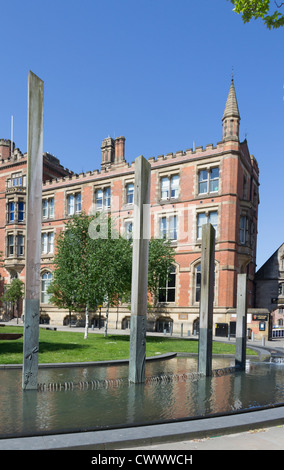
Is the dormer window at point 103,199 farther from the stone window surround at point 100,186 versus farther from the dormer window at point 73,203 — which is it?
the dormer window at point 73,203

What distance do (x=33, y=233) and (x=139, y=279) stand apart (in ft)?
Answer: 9.09

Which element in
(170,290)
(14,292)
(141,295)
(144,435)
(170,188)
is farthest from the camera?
(14,292)

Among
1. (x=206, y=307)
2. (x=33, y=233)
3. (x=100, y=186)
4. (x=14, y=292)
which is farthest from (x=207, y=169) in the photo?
(x=33, y=233)

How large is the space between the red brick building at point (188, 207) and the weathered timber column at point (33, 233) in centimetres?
2510

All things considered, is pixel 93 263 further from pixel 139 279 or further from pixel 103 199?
pixel 103 199

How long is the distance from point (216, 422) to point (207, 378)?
539cm

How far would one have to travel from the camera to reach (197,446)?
505cm

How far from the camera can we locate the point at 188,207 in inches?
1479

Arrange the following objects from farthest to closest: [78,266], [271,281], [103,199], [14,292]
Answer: [14,292] → [103,199] → [271,281] → [78,266]

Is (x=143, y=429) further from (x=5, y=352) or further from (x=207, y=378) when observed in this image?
(x=5, y=352)

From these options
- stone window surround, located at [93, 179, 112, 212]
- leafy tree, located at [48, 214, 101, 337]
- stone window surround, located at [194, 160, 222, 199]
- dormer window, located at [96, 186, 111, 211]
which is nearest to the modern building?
stone window surround, located at [194, 160, 222, 199]

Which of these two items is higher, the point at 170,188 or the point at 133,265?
the point at 170,188

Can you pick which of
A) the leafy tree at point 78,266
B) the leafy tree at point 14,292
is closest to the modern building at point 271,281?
the leafy tree at point 78,266

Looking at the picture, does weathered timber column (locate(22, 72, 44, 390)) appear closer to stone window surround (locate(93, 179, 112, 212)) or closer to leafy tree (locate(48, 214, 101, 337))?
leafy tree (locate(48, 214, 101, 337))
